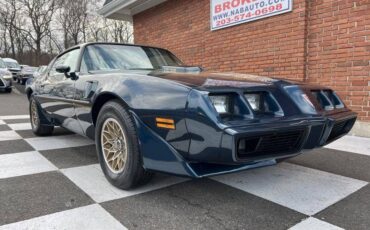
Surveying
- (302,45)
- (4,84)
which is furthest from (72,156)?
(4,84)

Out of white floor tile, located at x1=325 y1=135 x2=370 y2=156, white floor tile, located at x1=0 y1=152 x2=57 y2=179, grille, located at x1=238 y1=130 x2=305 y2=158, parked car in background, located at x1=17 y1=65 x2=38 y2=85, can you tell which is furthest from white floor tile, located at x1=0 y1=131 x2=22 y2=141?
parked car in background, located at x1=17 y1=65 x2=38 y2=85

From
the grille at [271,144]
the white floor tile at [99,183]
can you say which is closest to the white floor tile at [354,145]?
the grille at [271,144]

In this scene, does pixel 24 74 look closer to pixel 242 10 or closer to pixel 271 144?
pixel 242 10

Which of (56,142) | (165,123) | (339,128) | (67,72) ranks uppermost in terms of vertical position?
(67,72)

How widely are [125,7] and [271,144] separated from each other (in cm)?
773

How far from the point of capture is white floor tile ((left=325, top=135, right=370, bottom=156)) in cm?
364

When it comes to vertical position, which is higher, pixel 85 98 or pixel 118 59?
pixel 118 59

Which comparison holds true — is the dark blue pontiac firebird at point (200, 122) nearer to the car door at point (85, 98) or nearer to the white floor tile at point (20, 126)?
the car door at point (85, 98)

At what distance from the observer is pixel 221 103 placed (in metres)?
1.93

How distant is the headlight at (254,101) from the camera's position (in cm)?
209

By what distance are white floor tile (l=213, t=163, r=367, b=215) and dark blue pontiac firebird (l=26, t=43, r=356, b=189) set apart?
34 centimetres

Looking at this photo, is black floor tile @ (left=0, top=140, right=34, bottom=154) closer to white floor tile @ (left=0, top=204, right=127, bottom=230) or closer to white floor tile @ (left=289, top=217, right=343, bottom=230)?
white floor tile @ (left=0, top=204, right=127, bottom=230)

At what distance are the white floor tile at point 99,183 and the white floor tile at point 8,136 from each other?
1832 millimetres

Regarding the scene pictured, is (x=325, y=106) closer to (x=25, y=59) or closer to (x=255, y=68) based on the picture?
(x=255, y=68)
